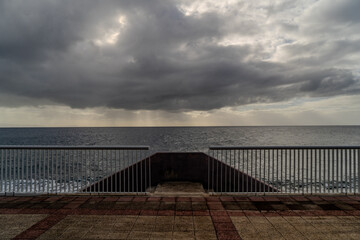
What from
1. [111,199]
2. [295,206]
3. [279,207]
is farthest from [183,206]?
[295,206]

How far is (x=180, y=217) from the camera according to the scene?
446 centimetres

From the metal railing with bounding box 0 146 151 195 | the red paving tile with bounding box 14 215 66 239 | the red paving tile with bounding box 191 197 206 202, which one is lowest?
the red paving tile with bounding box 14 215 66 239

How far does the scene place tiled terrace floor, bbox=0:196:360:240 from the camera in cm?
388

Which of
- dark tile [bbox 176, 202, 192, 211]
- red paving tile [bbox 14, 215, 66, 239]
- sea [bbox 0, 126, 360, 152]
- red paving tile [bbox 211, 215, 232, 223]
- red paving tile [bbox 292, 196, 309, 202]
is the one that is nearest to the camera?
red paving tile [bbox 14, 215, 66, 239]

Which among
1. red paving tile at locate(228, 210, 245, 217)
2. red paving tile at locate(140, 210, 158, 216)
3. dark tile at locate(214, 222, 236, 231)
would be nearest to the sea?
red paving tile at locate(140, 210, 158, 216)

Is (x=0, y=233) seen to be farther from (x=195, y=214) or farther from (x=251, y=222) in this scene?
(x=251, y=222)

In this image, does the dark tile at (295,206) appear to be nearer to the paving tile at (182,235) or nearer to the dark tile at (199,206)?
the dark tile at (199,206)

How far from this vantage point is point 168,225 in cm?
416

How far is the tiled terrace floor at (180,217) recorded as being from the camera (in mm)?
3879

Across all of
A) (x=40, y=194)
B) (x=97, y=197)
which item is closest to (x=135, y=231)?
(x=97, y=197)

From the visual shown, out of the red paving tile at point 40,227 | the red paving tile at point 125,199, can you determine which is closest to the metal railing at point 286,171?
the red paving tile at point 125,199

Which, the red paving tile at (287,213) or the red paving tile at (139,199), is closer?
the red paving tile at (287,213)

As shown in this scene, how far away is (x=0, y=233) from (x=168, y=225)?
313 centimetres

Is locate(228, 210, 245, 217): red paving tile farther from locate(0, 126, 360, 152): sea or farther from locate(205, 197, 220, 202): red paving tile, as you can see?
locate(0, 126, 360, 152): sea
